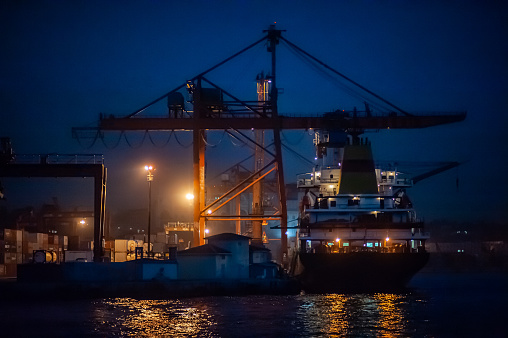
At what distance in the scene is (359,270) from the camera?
1716 inches

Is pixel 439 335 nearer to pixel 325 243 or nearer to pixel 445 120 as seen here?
pixel 325 243

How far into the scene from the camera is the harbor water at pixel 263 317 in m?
25.7

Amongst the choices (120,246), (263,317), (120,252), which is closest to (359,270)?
(263,317)

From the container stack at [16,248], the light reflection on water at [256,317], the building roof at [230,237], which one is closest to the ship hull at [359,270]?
the light reflection on water at [256,317]

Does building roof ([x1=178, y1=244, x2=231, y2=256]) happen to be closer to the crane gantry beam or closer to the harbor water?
the harbor water

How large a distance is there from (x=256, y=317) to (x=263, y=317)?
0.97ft

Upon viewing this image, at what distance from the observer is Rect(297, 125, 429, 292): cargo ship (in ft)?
144

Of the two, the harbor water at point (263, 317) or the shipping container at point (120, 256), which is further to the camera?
the shipping container at point (120, 256)

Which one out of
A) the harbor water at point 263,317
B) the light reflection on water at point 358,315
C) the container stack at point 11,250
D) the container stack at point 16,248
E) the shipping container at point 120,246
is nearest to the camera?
the harbor water at point 263,317

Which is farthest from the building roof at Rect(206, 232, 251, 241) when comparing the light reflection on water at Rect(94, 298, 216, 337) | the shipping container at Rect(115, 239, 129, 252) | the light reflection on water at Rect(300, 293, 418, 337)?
the shipping container at Rect(115, 239, 129, 252)

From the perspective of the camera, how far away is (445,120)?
153 feet

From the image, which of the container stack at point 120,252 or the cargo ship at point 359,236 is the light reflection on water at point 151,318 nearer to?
the cargo ship at point 359,236

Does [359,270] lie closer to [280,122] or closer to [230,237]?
[230,237]

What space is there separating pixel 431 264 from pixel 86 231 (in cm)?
5484
